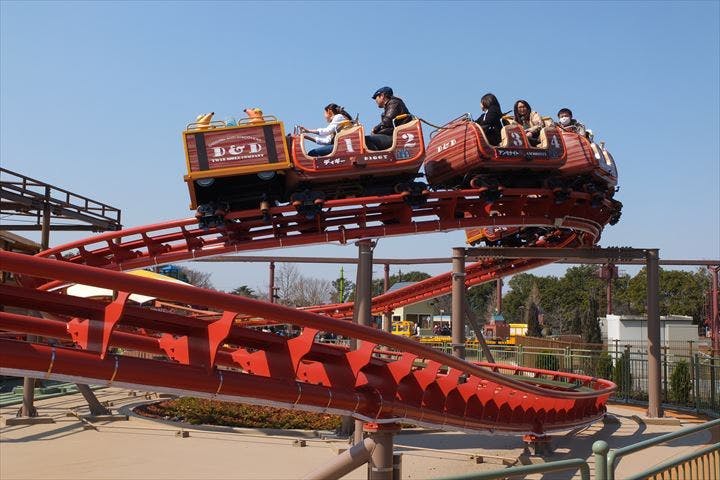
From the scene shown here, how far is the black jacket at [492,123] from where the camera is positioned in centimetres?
1045

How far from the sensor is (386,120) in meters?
9.82

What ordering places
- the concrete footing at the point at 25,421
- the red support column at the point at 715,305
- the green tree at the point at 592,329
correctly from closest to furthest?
the concrete footing at the point at 25,421, the red support column at the point at 715,305, the green tree at the point at 592,329

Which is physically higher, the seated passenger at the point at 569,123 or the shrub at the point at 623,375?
the seated passenger at the point at 569,123

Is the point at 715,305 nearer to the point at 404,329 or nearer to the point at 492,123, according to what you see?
the point at 404,329

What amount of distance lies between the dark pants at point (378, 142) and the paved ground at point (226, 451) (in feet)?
12.5

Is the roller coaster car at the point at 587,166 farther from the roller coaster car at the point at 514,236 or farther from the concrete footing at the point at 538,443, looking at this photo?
the concrete footing at the point at 538,443

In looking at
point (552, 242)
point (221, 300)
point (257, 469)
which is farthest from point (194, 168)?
point (552, 242)

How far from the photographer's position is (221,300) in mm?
4457

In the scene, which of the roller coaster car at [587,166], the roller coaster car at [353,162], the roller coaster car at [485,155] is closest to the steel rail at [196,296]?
the roller coaster car at [353,162]

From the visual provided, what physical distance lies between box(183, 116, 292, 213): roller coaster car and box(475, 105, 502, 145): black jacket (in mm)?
3059

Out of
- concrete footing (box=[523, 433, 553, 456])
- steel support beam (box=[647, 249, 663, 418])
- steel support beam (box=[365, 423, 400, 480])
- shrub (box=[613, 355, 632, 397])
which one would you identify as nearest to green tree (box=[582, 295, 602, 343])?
shrub (box=[613, 355, 632, 397])

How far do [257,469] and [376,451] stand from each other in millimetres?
2813

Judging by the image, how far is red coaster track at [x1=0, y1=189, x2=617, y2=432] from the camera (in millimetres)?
4109

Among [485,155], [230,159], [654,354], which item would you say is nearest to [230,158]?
[230,159]
